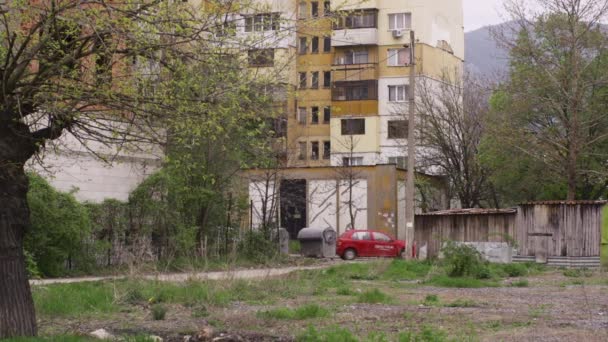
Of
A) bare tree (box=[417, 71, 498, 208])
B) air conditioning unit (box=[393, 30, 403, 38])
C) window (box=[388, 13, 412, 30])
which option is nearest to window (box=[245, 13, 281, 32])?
bare tree (box=[417, 71, 498, 208])

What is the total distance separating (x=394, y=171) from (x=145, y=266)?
112ft

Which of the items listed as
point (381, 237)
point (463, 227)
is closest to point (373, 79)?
point (381, 237)

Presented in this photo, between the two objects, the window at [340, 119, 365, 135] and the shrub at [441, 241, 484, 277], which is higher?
the window at [340, 119, 365, 135]

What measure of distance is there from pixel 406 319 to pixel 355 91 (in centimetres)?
5442

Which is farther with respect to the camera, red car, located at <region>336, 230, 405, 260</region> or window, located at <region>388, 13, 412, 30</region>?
window, located at <region>388, 13, 412, 30</region>

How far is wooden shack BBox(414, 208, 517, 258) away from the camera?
113 ft

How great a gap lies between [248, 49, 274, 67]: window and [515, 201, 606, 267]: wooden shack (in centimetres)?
2133

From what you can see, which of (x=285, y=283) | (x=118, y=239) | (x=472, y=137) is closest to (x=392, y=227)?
(x=472, y=137)

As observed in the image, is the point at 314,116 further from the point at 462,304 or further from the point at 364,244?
the point at 462,304

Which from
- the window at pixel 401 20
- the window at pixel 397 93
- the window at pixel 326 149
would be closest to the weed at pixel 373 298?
the window at pixel 397 93

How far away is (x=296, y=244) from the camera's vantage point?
53188 mm

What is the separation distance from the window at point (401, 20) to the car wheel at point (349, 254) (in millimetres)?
26657

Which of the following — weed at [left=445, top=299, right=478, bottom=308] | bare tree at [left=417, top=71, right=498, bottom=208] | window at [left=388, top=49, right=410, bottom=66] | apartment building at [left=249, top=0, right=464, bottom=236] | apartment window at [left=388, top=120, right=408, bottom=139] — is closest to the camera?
weed at [left=445, top=299, right=478, bottom=308]

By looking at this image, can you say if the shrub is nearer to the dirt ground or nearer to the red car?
the dirt ground
